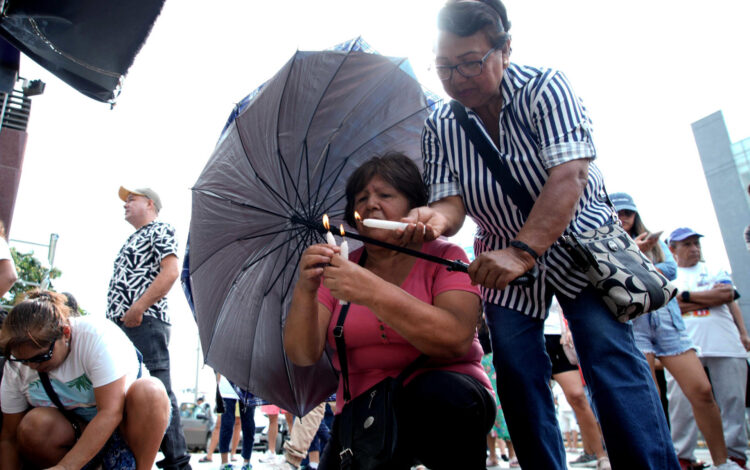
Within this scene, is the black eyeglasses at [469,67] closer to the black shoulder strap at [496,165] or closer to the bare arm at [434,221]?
the black shoulder strap at [496,165]

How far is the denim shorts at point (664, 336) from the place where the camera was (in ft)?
13.7

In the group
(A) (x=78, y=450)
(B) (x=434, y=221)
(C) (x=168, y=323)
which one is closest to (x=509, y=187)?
(B) (x=434, y=221)

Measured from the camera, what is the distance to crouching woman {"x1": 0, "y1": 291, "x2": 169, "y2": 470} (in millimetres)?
2996

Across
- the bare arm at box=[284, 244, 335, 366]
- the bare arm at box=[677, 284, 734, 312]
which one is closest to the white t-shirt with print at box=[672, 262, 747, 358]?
the bare arm at box=[677, 284, 734, 312]

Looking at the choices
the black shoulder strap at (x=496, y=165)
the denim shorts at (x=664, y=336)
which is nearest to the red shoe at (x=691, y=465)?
the denim shorts at (x=664, y=336)

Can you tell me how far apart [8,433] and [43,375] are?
51 centimetres

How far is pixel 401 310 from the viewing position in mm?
1773

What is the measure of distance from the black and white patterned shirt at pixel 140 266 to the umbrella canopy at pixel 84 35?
5.33 ft

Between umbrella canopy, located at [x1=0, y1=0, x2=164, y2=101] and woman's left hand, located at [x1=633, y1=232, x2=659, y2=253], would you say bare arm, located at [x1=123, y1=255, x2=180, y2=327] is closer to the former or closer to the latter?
umbrella canopy, located at [x1=0, y1=0, x2=164, y2=101]

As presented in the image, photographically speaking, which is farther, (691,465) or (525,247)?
(691,465)

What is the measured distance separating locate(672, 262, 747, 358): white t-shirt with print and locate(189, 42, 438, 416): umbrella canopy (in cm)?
402

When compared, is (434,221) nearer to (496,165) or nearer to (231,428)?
(496,165)

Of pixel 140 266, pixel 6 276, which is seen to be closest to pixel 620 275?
pixel 140 266

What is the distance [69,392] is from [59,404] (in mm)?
84
